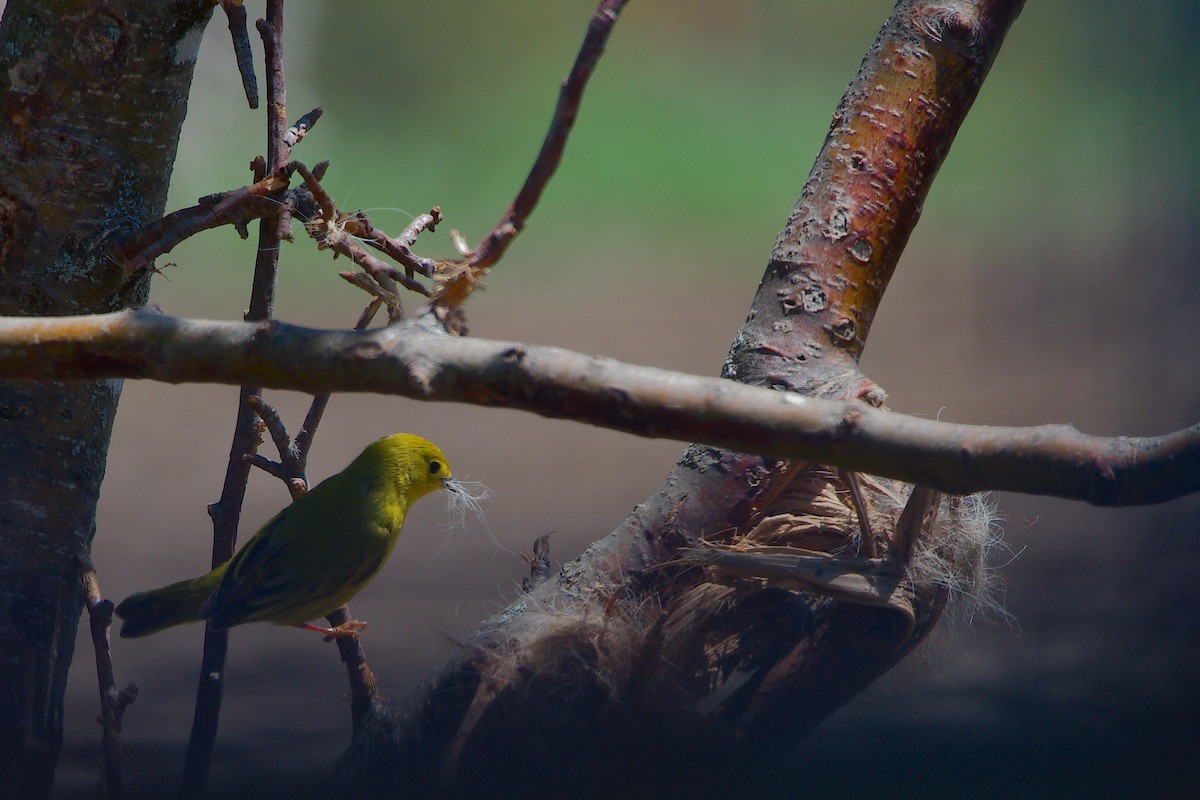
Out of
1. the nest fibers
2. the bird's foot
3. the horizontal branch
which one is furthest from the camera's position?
the bird's foot

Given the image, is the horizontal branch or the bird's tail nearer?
the horizontal branch

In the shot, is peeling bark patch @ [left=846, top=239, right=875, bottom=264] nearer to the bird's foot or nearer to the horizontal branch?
the horizontal branch

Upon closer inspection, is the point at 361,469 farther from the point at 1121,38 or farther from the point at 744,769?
the point at 1121,38

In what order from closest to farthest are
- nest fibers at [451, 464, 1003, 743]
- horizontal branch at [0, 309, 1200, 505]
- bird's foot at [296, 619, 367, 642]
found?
horizontal branch at [0, 309, 1200, 505]
nest fibers at [451, 464, 1003, 743]
bird's foot at [296, 619, 367, 642]

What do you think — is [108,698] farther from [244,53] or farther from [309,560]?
[244,53]

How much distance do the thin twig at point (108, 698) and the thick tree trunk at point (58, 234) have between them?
0.05m

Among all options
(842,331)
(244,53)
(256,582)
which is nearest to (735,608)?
(842,331)

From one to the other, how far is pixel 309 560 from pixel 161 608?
4.2 inches

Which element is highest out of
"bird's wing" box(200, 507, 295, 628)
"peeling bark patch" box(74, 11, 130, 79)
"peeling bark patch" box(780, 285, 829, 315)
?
"peeling bark patch" box(74, 11, 130, 79)

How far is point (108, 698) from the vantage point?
1.68 feet

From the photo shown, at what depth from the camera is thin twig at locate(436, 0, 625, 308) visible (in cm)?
31

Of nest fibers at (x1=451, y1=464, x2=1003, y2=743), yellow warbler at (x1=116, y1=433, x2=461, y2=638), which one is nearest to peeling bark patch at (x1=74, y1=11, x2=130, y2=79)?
yellow warbler at (x1=116, y1=433, x2=461, y2=638)

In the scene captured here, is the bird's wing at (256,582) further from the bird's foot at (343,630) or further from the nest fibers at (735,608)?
the nest fibers at (735,608)

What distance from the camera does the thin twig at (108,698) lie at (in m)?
0.50
